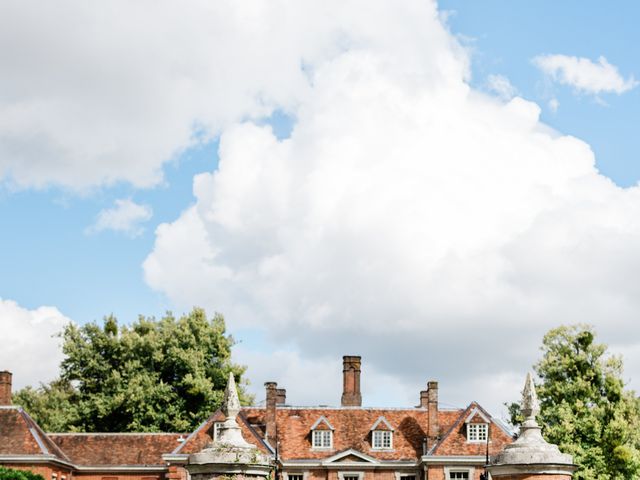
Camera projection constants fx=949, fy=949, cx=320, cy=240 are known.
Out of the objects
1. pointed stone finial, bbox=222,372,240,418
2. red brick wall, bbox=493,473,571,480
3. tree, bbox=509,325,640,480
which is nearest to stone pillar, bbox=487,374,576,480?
red brick wall, bbox=493,473,571,480

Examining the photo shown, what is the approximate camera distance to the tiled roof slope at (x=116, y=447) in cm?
4975

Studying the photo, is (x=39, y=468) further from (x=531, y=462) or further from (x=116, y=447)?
(x=531, y=462)

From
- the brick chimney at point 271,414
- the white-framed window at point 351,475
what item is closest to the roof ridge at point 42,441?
the brick chimney at point 271,414

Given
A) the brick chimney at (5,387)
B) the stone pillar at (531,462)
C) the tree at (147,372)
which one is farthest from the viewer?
the tree at (147,372)

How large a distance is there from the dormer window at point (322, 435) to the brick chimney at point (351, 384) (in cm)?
275

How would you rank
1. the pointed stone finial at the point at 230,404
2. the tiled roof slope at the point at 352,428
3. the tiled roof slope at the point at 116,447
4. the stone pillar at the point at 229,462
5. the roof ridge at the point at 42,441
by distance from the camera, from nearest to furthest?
the stone pillar at the point at 229,462, the pointed stone finial at the point at 230,404, the roof ridge at the point at 42,441, the tiled roof slope at the point at 352,428, the tiled roof slope at the point at 116,447

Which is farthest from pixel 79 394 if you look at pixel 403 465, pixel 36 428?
pixel 403 465

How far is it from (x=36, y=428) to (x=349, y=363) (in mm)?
16253

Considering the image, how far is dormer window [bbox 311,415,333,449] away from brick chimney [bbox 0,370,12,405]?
1595 centimetres

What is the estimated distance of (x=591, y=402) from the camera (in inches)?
1699

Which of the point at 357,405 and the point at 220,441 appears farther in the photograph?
the point at 357,405

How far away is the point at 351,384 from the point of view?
5100cm

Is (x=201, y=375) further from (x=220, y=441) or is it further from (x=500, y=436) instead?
(x=220, y=441)

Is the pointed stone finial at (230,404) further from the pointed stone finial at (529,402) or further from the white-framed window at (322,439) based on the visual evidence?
the white-framed window at (322,439)
